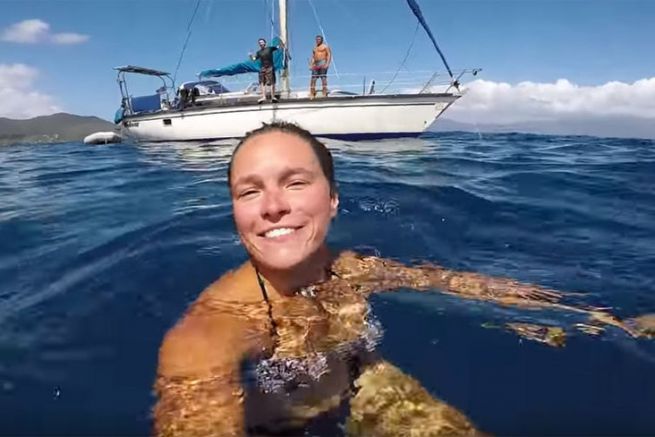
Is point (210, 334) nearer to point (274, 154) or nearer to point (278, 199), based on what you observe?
point (278, 199)

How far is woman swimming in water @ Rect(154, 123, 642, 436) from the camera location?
236 centimetres

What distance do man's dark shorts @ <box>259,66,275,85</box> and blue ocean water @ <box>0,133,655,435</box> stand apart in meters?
11.1

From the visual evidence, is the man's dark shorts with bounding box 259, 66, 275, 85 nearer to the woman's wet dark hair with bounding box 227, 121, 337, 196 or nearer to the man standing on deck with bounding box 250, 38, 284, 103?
the man standing on deck with bounding box 250, 38, 284, 103

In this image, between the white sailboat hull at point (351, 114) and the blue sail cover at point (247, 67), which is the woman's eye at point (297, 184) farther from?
the blue sail cover at point (247, 67)

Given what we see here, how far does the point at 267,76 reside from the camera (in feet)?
67.2

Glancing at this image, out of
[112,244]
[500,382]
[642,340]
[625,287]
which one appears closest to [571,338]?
[642,340]

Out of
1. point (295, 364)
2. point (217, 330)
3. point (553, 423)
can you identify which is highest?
point (217, 330)

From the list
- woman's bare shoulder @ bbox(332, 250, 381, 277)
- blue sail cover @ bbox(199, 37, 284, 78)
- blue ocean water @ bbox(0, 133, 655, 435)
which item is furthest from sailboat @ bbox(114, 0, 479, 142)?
woman's bare shoulder @ bbox(332, 250, 381, 277)

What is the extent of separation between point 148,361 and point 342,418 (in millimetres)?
1332

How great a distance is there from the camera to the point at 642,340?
324cm

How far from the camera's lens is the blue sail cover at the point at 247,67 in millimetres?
21141

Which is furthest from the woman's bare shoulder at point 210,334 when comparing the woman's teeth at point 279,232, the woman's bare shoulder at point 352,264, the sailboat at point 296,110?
the sailboat at point 296,110

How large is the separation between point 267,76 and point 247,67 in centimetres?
158

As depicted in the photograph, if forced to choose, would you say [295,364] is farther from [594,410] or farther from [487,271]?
[487,271]
